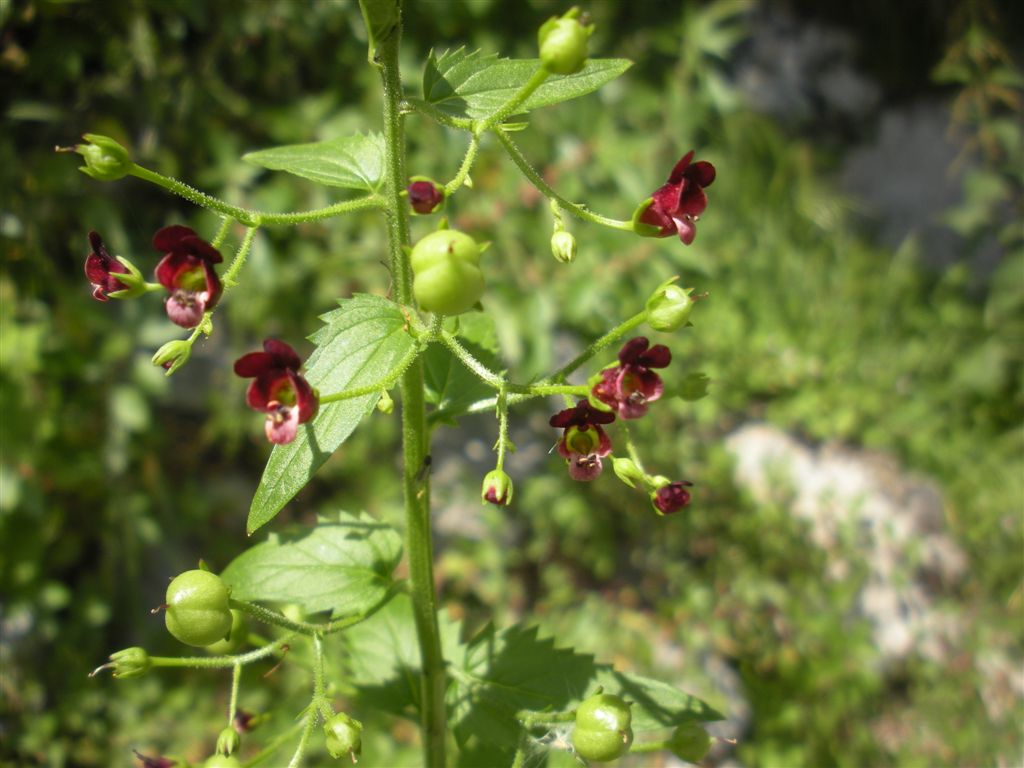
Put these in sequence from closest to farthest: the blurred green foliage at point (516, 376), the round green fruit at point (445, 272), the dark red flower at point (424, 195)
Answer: the round green fruit at point (445, 272) → the dark red flower at point (424, 195) → the blurred green foliage at point (516, 376)

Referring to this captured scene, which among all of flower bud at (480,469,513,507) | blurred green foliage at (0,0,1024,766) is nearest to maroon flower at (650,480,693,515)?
flower bud at (480,469,513,507)

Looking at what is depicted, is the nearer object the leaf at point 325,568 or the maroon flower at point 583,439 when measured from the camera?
the maroon flower at point 583,439

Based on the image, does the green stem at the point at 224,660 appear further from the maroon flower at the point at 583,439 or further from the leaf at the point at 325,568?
the maroon flower at the point at 583,439

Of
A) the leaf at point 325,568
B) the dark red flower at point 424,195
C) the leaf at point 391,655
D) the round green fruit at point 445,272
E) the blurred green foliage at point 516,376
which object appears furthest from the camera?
the blurred green foliage at point 516,376

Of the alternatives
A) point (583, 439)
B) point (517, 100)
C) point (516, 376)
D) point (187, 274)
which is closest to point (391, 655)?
point (583, 439)

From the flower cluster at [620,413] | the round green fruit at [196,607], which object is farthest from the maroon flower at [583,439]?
the round green fruit at [196,607]

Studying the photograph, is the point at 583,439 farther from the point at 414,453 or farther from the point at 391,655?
the point at 391,655
